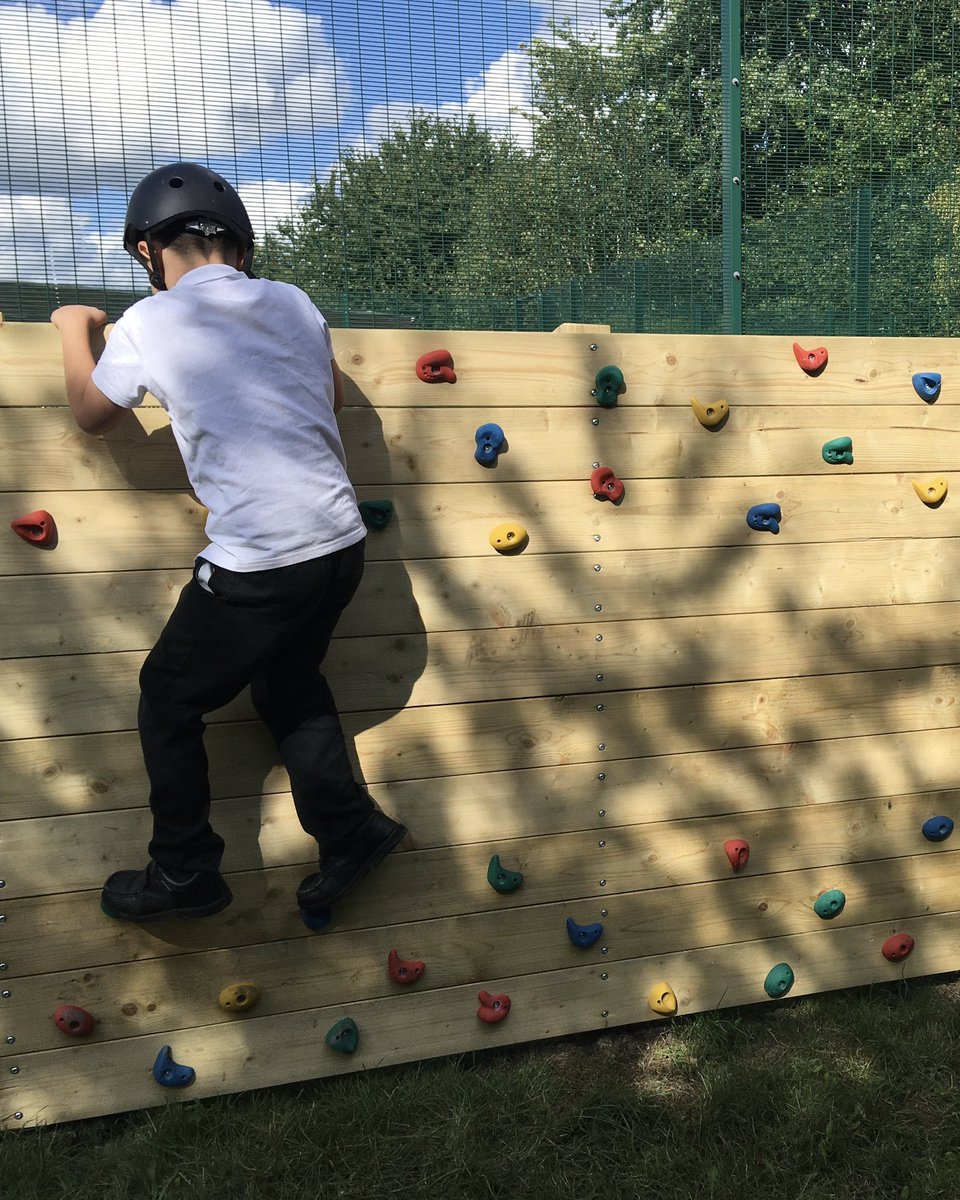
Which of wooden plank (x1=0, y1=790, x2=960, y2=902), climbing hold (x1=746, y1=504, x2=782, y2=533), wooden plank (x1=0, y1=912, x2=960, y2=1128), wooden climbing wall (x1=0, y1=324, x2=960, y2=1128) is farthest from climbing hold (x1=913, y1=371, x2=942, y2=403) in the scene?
wooden plank (x1=0, y1=912, x2=960, y2=1128)

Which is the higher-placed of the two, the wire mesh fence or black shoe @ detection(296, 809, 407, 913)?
the wire mesh fence

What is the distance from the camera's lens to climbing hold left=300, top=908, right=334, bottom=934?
262cm

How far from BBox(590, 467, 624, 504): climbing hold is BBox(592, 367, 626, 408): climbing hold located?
185 millimetres

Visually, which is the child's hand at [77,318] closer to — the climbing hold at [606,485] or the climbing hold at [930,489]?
the climbing hold at [606,485]

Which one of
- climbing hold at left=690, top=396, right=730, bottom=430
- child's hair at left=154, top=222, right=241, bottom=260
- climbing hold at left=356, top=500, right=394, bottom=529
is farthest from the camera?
climbing hold at left=690, top=396, right=730, bottom=430

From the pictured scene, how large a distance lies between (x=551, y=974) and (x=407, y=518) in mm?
1290

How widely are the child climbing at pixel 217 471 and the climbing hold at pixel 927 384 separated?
5.81 feet

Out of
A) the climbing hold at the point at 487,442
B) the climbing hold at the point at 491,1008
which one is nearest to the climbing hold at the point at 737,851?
the climbing hold at the point at 491,1008

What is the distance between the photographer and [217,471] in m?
2.24

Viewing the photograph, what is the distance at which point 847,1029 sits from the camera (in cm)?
294

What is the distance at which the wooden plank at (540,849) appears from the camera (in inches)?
97.7

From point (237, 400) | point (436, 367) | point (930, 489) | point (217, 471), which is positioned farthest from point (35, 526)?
point (930, 489)

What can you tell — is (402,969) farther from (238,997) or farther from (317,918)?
(238,997)

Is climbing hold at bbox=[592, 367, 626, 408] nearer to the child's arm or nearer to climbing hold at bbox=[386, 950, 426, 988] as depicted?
the child's arm
